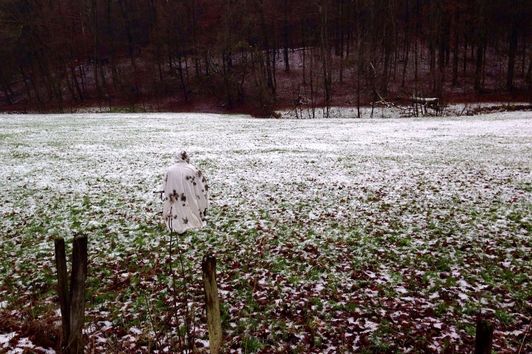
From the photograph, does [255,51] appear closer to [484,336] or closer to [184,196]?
[184,196]

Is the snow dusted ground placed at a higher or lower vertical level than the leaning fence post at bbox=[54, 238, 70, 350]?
lower

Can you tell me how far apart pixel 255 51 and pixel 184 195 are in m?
47.5

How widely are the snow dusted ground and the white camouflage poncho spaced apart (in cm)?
46

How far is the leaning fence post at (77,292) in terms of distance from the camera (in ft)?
12.7

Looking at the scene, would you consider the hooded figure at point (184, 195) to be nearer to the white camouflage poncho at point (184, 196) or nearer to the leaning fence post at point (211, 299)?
the white camouflage poncho at point (184, 196)

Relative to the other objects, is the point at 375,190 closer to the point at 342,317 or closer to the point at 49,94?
the point at 342,317

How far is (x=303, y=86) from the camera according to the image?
6094cm

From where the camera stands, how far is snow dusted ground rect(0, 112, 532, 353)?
6160 mm

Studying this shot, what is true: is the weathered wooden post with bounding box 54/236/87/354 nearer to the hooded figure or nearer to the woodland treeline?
the hooded figure

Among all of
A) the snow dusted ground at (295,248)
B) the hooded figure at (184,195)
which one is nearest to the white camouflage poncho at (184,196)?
the hooded figure at (184,195)

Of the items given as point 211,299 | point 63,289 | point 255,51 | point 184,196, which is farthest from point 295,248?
point 255,51

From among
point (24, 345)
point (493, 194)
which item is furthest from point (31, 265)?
point (493, 194)

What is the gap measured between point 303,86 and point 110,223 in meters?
53.8

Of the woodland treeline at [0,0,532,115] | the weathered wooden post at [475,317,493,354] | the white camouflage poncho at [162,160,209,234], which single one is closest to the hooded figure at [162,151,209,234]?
the white camouflage poncho at [162,160,209,234]
